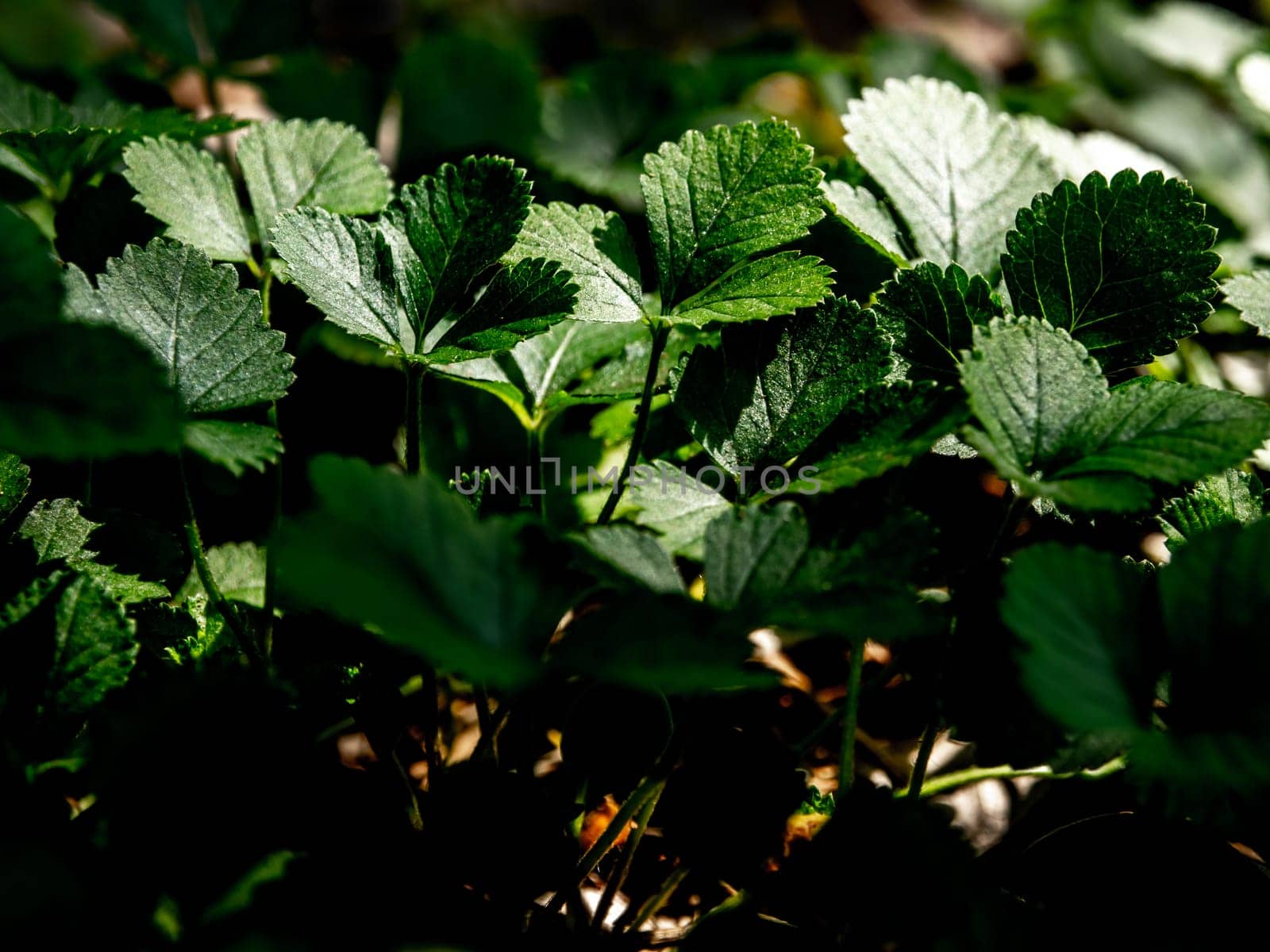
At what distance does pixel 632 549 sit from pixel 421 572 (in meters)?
0.18

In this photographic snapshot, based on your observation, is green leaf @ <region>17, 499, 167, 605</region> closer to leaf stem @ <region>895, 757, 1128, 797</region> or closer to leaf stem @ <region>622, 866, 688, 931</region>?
leaf stem @ <region>622, 866, 688, 931</region>

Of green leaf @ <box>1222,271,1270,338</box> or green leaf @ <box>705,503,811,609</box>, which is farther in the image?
green leaf @ <box>1222,271,1270,338</box>

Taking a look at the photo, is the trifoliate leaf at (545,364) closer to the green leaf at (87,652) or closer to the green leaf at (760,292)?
the green leaf at (760,292)

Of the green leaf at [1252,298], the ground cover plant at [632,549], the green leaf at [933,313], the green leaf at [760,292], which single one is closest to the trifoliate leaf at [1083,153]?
the ground cover plant at [632,549]

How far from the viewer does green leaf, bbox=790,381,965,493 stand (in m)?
0.78

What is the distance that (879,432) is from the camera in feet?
2.69

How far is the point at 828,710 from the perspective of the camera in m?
1.25

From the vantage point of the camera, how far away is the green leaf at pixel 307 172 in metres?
1.08

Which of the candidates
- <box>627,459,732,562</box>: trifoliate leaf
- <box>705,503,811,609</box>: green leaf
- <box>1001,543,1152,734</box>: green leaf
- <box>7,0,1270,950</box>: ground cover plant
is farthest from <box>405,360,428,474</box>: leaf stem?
<box>1001,543,1152,734</box>: green leaf

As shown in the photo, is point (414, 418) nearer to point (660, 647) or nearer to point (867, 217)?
point (660, 647)

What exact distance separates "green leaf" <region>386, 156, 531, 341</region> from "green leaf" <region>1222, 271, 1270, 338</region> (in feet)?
2.60

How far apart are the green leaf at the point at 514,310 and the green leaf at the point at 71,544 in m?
0.37

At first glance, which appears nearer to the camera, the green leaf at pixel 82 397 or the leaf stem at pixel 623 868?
the green leaf at pixel 82 397

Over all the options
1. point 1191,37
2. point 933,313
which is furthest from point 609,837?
point 1191,37
